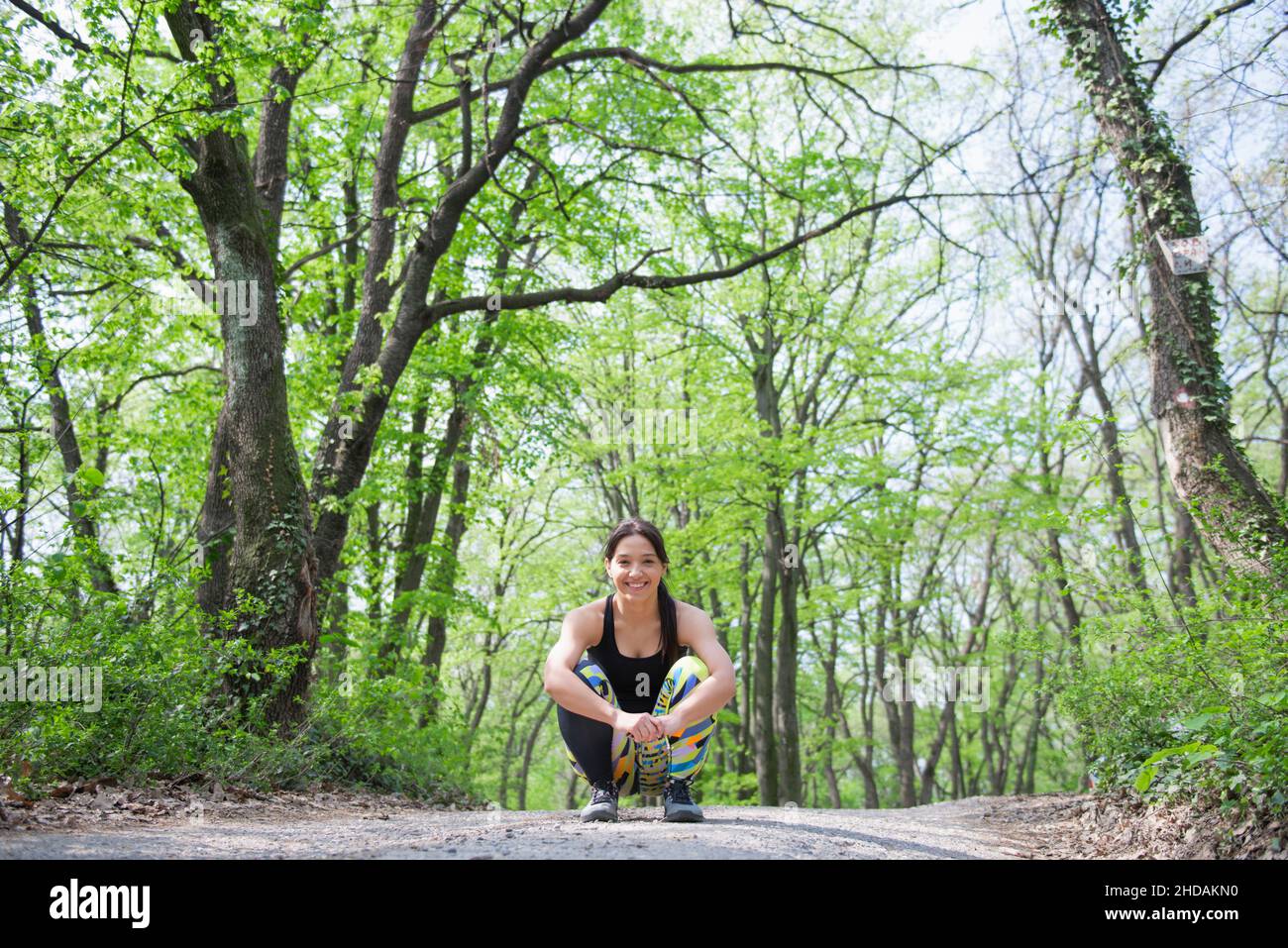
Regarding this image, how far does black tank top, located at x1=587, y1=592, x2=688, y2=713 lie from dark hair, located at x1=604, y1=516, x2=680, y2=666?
57 millimetres

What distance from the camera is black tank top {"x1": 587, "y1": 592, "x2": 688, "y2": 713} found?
4734 mm

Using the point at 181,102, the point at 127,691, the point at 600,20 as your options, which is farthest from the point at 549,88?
the point at 127,691

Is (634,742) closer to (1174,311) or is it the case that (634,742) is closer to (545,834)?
(545,834)

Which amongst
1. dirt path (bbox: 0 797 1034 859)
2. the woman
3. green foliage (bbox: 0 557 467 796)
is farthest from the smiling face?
green foliage (bbox: 0 557 467 796)

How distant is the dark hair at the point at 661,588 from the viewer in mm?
4652

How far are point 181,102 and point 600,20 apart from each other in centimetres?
991

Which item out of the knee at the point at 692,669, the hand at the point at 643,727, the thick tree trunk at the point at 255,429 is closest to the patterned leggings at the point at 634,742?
the knee at the point at 692,669

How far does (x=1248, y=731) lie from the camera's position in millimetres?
4051

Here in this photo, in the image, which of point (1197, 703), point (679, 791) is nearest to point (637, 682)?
point (679, 791)

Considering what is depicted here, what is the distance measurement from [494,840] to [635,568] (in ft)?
4.77

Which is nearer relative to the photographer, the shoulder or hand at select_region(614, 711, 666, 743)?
hand at select_region(614, 711, 666, 743)

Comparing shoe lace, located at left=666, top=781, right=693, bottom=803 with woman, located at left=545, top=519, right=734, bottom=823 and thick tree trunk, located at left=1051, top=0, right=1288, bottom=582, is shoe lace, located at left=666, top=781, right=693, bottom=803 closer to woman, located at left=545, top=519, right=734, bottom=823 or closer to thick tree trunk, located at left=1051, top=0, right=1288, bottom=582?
woman, located at left=545, top=519, right=734, bottom=823

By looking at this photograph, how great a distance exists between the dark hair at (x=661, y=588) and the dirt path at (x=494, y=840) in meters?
0.89

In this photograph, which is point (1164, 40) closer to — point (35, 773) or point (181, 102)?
point (181, 102)
